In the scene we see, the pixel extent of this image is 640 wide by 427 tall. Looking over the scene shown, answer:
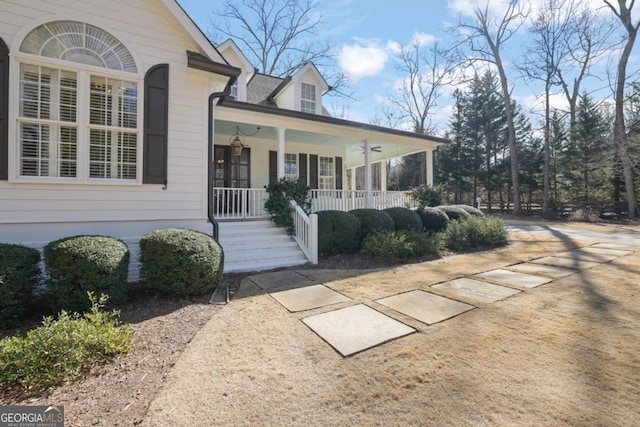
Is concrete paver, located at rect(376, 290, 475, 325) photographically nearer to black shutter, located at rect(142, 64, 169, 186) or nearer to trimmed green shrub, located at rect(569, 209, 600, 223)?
black shutter, located at rect(142, 64, 169, 186)

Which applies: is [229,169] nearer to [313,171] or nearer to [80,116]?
[313,171]

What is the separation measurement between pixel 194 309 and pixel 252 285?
113 cm

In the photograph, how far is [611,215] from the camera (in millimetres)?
17219

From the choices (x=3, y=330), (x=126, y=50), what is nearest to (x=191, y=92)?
(x=126, y=50)

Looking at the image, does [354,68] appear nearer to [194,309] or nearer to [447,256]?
[447,256]

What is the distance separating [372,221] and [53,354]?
252 inches

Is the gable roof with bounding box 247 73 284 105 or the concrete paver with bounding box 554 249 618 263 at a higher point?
the gable roof with bounding box 247 73 284 105

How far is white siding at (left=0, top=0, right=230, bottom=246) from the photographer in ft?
15.0

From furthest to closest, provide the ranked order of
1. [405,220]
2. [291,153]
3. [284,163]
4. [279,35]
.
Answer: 1. [279,35]
2. [291,153]
3. [284,163]
4. [405,220]

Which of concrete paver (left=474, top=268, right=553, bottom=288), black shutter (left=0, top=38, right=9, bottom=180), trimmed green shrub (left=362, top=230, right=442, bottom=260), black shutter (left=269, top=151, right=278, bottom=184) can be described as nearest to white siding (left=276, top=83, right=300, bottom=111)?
black shutter (left=269, top=151, right=278, bottom=184)

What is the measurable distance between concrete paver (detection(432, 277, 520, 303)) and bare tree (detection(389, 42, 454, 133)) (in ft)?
77.4

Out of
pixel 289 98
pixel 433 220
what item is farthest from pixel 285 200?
pixel 289 98

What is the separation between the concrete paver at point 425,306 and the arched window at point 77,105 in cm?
489

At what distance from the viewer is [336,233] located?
7.02m
